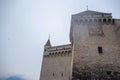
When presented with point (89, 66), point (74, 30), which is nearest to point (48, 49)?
point (74, 30)

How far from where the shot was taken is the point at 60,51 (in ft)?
86.0

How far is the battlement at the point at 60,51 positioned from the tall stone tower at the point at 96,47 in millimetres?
9734

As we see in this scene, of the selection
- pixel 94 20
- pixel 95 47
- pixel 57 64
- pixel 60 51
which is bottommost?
pixel 57 64

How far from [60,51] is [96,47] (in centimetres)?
1175

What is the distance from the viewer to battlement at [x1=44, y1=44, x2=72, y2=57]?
25.5 metres

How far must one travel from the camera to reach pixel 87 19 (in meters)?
16.1

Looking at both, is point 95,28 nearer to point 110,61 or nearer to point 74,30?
point 74,30

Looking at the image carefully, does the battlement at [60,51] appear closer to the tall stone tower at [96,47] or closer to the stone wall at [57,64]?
the stone wall at [57,64]

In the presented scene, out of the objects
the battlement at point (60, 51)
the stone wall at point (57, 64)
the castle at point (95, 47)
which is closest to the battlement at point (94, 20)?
the castle at point (95, 47)

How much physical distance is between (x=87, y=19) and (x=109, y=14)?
2790 mm

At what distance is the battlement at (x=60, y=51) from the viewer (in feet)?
83.7

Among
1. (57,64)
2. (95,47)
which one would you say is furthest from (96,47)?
(57,64)

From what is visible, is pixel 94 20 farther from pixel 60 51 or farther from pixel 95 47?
pixel 60 51

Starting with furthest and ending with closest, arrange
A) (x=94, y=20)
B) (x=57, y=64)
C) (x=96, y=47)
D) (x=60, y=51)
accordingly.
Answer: (x=60, y=51) → (x=57, y=64) → (x=94, y=20) → (x=96, y=47)
